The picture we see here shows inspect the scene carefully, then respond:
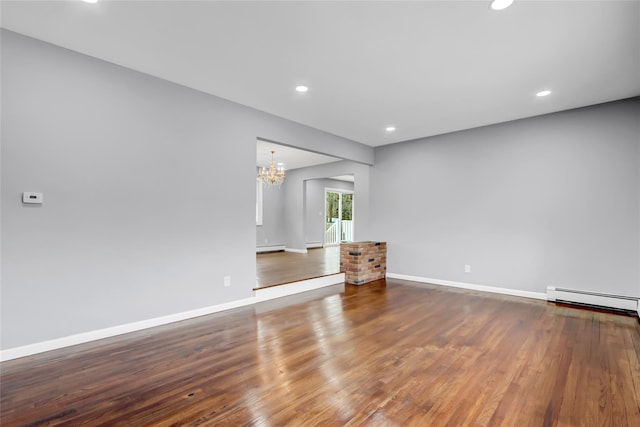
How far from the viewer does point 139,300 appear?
10.3 feet

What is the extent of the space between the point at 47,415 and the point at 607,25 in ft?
15.4

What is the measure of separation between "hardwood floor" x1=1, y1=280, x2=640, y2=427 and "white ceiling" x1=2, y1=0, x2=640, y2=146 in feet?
8.70

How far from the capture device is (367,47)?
271 centimetres

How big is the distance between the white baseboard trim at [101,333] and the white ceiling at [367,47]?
259 cm

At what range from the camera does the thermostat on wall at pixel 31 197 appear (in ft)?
8.31

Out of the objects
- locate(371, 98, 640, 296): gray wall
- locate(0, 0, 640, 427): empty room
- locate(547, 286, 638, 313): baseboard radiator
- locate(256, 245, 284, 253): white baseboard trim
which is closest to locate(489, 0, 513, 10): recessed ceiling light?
locate(0, 0, 640, 427): empty room

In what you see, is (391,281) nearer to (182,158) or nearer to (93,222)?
(182,158)

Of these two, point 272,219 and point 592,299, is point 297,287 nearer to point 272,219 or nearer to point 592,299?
point 592,299

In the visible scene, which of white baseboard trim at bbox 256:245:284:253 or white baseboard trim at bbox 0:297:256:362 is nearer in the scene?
white baseboard trim at bbox 0:297:256:362

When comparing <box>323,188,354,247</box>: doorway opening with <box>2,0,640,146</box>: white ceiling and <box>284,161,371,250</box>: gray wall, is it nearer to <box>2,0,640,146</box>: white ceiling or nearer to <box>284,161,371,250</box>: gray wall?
<box>284,161,371,250</box>: gray wall

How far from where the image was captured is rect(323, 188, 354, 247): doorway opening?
1112cm

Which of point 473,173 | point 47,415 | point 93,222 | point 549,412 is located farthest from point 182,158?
point 473,173

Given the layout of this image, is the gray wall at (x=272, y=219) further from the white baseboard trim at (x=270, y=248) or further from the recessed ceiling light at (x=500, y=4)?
the recessed ceiling light at (x=500, y=4)

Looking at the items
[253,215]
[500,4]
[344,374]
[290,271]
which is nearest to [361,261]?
[290,271]
